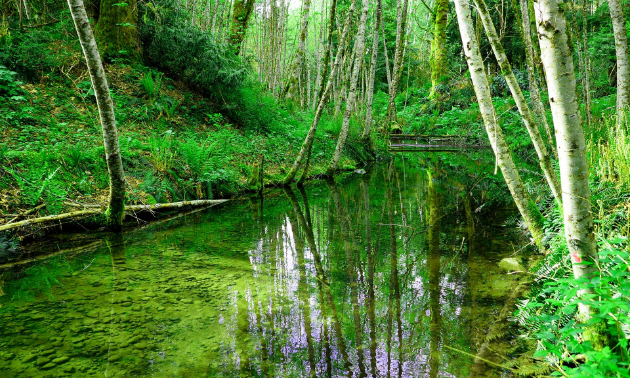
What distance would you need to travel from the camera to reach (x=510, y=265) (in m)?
4.22

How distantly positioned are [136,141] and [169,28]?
4088mm

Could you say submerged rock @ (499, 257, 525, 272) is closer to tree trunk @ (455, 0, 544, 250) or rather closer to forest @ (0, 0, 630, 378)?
forest @ (0, 0, 630, 378)

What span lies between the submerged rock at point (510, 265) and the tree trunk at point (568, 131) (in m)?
2.13

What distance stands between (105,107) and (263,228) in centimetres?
279

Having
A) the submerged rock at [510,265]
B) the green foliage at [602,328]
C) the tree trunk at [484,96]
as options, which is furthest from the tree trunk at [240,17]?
the green foliage at [602,328]

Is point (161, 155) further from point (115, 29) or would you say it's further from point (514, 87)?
point (514, 87)

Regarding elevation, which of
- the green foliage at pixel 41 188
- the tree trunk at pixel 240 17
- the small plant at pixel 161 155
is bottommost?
the green foliage at pixel 41 188

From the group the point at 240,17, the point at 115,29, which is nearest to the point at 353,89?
the point at 240,17

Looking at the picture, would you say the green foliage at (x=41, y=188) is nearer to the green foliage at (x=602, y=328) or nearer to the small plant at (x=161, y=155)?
the small plant at (x=161, y=155)

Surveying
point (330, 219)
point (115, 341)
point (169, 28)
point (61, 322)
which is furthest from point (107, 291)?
point (169, 28)

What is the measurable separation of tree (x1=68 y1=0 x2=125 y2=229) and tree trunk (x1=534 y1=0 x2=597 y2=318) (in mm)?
4591

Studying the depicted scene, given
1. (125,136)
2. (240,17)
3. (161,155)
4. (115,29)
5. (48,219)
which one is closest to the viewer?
(48,219)

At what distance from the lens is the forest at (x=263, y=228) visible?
250cm

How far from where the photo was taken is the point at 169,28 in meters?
9.99
